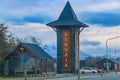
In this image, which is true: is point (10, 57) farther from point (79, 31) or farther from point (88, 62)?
point (88, 62)

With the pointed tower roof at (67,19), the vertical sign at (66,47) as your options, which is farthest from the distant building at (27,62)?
the pointed tower roof at (67,19)

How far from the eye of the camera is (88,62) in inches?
5773

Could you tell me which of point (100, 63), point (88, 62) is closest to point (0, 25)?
point (88, 62)

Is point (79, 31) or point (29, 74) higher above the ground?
point (79, 31)

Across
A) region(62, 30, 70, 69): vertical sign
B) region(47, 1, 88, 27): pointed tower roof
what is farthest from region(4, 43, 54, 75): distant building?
region(47, 1, 88, 27): pointed tower roof

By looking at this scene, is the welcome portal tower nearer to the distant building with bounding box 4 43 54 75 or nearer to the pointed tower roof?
the pointed tower roof

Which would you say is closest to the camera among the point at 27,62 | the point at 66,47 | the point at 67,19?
the point at 27,62

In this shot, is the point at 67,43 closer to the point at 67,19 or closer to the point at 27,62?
the point at 67,19

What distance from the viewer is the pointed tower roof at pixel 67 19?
93975 mm

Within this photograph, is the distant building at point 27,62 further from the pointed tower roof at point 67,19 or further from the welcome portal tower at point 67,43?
the pointed tower roof at point 67,19

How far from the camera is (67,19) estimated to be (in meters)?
97.0

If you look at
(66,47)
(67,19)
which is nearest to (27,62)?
(66,47)

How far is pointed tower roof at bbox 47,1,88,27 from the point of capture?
93975 mm

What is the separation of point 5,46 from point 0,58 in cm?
1254
